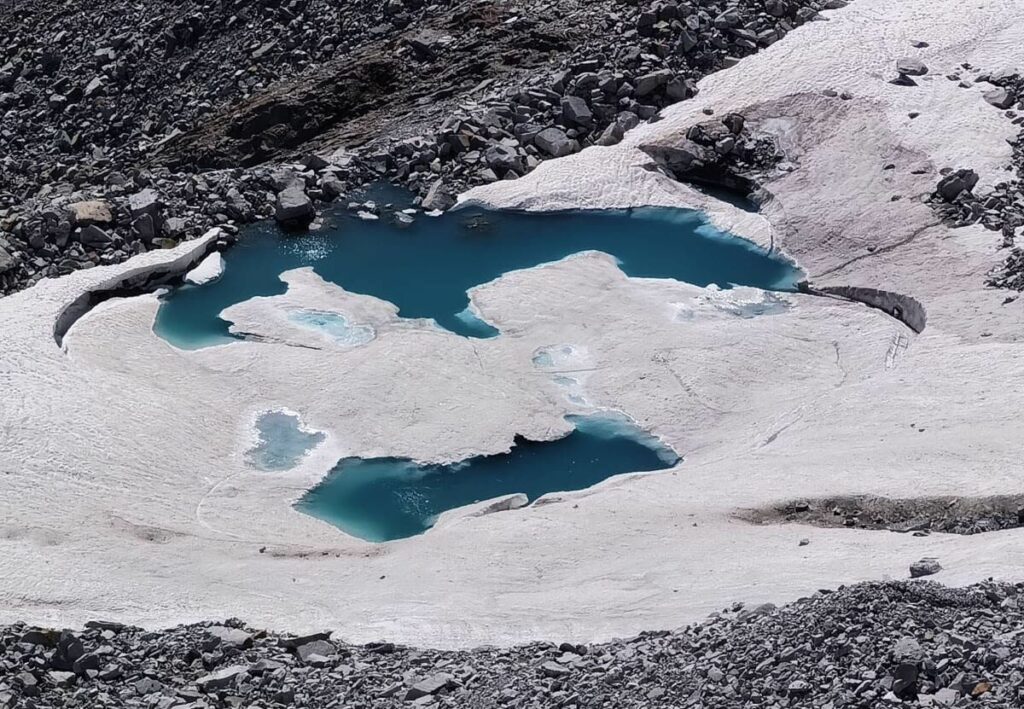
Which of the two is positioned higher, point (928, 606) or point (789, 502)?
point (928, 606)

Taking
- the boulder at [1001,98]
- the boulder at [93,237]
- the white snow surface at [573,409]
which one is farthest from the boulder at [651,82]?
the boulder at [93,237]

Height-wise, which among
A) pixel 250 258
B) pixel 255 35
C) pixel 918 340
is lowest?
pixel 918 340

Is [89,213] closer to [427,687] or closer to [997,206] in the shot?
[427,687]

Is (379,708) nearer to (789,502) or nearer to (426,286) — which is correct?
(789,502)

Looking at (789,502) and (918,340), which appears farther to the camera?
(918,340)

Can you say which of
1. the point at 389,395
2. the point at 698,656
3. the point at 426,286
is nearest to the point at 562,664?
the point at 698,656

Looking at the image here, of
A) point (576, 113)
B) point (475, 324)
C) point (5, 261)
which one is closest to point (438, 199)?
point (576, 113)

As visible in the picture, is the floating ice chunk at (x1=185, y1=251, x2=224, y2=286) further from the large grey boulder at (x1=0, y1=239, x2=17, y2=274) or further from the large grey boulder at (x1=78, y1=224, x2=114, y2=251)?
the large grey boulder at (x1=0, y1=239, x2=17, y2=274)
